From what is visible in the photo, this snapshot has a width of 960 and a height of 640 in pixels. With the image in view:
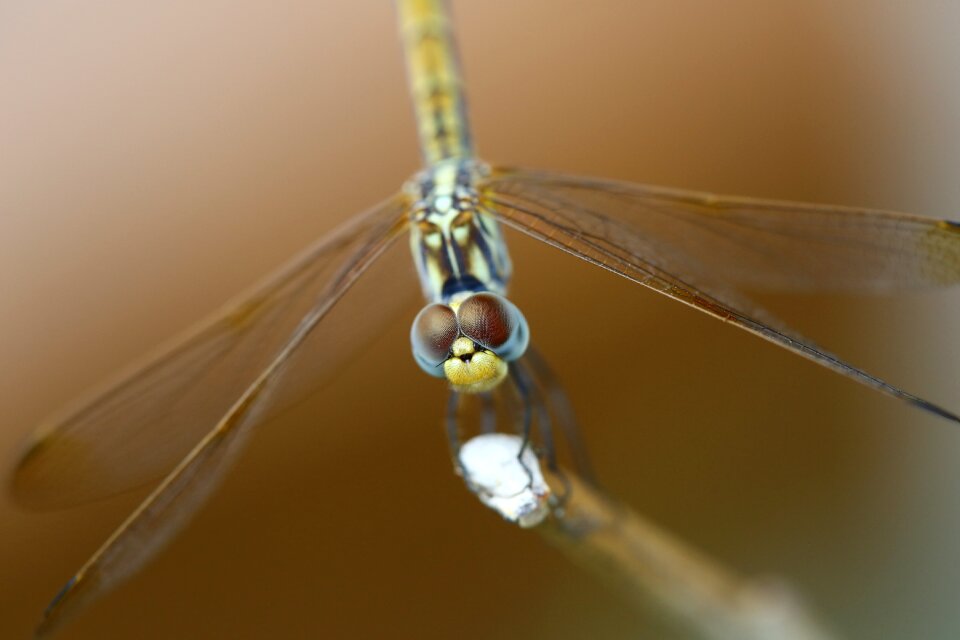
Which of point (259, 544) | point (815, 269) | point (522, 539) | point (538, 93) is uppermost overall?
point (538, 93)

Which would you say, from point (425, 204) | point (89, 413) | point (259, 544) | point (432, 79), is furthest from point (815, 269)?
point (259, 544)

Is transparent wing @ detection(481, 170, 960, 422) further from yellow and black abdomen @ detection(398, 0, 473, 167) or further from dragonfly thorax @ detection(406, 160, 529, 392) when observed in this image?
yellow and black abdomen @ detection(398, 0, 473, 167)

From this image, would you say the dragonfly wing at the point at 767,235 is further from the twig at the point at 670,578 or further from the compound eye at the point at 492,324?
the twig at the point at 670,578

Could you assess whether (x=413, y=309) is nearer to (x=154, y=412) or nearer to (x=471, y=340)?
(x=154, y=412)

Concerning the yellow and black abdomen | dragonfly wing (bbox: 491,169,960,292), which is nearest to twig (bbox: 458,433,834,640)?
dragonfly wing (bbox: 491,169,960,292)

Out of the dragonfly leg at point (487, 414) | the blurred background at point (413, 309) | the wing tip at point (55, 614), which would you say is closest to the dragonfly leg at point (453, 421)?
the dragonfly leg at point (487, 414)

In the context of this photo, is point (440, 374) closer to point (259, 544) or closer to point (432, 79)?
point (432, 79)

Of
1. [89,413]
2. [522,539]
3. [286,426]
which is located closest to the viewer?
[89,413]
